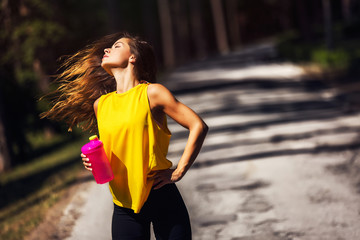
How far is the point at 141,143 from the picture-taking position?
269 cm

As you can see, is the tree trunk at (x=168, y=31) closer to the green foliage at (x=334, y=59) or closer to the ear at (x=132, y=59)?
the green foliage at (x=334, y=59)

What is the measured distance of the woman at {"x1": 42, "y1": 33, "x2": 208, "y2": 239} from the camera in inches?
106

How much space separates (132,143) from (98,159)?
0.22 m

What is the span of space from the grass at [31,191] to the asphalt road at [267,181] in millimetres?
525

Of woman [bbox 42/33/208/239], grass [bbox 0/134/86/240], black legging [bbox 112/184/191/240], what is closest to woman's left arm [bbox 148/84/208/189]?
woman [bbox 42/33/208/239]

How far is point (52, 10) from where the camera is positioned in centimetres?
1808

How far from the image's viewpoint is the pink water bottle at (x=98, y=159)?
8.84ft

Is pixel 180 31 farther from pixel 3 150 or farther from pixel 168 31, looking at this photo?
pixel 3 150

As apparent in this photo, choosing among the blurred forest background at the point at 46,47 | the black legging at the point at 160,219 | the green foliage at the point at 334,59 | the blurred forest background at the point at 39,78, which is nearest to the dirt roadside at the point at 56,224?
the blurred forest background at the point at 39,78

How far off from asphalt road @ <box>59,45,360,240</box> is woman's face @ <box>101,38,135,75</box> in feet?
8.45

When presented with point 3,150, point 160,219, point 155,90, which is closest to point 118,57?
point 155,90

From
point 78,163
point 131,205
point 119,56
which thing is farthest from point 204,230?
point 78,163

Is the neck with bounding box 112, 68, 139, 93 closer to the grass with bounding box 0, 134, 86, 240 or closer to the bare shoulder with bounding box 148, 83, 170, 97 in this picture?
the bare shoulder with bounding box 148, 83, 170, 97

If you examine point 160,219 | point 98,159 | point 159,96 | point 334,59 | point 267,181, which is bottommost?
point 334,59
